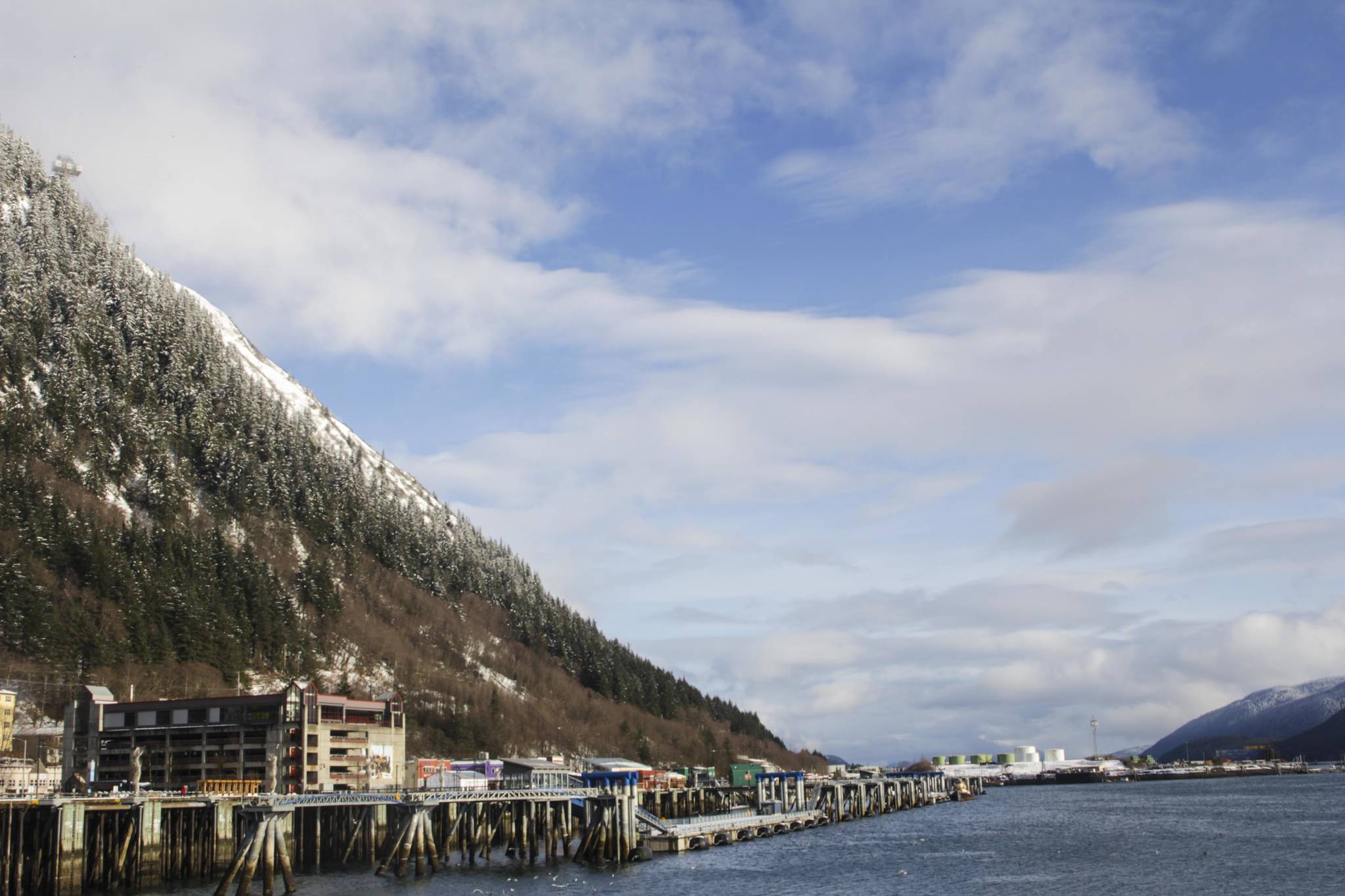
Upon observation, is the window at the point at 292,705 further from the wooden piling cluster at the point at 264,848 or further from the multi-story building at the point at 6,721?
the wooden piling cluster at the point at 264,848

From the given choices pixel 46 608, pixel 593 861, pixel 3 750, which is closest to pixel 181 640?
pixel 46 608

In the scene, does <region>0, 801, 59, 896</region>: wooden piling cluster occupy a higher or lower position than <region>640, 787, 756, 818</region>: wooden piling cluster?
higher

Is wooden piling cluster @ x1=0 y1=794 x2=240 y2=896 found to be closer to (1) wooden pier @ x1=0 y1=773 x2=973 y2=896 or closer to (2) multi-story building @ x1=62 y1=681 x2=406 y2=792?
(1) wooden pier @ x1=0 y1=773 x2=973 y2=896

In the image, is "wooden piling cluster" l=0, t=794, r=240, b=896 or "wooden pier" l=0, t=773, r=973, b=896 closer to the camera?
"wooden pier" l=0, t=773, r=973, b=896

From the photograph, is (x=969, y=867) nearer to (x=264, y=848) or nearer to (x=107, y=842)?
(x=264, y=848)

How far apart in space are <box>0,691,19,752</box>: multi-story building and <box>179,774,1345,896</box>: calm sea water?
59534mm

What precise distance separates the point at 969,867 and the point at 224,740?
75.3 metres

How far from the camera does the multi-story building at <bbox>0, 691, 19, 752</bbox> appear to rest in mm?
130375

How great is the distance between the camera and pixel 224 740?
123812 millimetres

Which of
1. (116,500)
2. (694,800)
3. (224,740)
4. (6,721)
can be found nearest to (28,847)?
(224,740)

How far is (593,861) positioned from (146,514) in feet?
416

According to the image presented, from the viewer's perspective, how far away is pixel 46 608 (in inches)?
6093

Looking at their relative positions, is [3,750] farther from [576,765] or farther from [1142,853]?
[1142,853]

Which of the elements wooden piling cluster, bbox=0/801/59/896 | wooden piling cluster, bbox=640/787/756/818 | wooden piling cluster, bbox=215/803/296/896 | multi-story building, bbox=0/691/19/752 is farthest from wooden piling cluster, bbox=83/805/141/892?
wooden piling cluster, bbox=640/787/756/818
